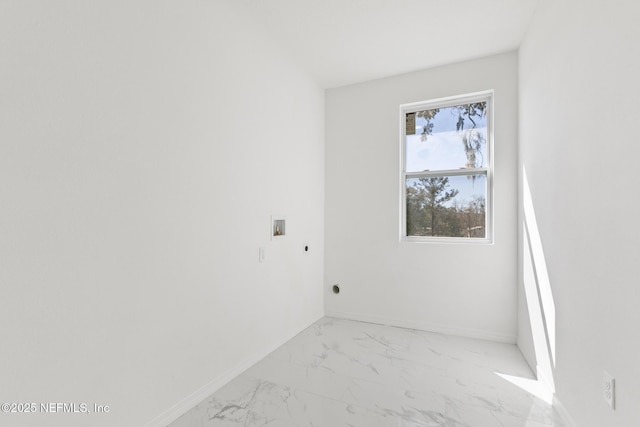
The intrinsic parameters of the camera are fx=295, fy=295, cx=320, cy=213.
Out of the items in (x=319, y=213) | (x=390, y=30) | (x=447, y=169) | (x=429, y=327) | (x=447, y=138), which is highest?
(x=390, y=30)

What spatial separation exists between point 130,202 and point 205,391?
1260 millimetres

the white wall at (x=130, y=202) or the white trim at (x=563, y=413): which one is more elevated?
the white wall at (x=130, y=202)

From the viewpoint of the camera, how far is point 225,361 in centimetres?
204

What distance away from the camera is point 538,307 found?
2100 mm

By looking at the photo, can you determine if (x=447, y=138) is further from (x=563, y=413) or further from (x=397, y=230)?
(x=563, y=413)

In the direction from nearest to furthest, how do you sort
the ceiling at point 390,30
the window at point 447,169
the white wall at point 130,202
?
the white wall at point 130,202, the ceiling at point 390,30, the window at point 447,169

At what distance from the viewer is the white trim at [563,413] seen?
1.56m

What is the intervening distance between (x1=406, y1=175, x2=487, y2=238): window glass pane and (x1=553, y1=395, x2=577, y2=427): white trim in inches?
59.2

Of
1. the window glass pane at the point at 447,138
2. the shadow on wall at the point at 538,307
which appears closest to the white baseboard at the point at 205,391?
the shadow on wall at the point at 538,307

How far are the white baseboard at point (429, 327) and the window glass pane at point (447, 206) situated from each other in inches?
36.5

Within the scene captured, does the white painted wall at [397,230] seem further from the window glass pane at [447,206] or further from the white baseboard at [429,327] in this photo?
the window glass pane at [447,206]

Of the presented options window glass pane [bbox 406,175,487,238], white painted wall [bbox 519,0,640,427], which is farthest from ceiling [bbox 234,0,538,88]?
window glass pane [bbox 406,175,487,238]

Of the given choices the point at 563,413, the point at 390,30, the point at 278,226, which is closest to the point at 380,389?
the point at 563,413

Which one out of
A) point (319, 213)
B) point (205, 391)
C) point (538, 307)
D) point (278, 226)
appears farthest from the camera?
point (319, 213)
